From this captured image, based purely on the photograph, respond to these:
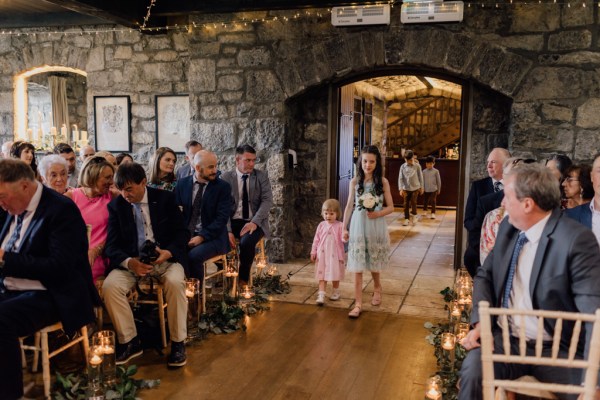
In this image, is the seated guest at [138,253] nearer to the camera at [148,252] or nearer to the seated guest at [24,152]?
the camera at [148,252]

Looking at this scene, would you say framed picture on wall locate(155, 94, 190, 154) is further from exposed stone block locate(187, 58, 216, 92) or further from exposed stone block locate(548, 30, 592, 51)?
A: exposed stone block locate(548, 30, 592, 51)

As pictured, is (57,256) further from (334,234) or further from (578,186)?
(578,186)

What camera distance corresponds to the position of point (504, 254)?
221 cm

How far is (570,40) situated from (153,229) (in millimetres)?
4216

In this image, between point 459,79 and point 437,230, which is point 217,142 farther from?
point 437,230

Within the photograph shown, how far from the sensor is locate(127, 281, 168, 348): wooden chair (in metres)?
3.41

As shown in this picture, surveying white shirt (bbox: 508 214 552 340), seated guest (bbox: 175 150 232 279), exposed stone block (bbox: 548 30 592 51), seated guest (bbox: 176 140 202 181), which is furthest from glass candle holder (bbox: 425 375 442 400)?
exposed stone block (bbox: 548 30 592 51)

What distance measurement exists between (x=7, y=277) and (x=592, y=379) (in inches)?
107

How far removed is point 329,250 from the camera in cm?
438

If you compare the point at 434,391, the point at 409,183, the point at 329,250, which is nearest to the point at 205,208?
the point at 329,250

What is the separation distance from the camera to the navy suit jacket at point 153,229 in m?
3.35

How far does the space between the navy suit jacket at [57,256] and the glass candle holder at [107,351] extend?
178mm

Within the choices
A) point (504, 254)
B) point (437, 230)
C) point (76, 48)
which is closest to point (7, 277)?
point (504, 254)

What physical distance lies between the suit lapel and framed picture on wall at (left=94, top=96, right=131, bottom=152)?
216 inches
